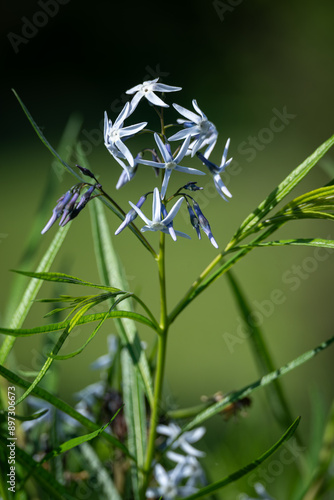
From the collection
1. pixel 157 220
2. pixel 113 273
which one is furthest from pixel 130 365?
pixel 157 220

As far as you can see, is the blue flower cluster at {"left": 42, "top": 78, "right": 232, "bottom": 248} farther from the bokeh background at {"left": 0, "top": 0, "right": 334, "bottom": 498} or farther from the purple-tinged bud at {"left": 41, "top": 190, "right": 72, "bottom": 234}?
the bokeh background at {"left": 0, "top": 0, "right": 334, "bottom": 498}

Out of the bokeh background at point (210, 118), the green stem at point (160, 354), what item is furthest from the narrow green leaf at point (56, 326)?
the bokeh background at point (210, 118)

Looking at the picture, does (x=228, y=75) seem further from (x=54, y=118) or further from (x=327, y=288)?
(x=327, y=288)

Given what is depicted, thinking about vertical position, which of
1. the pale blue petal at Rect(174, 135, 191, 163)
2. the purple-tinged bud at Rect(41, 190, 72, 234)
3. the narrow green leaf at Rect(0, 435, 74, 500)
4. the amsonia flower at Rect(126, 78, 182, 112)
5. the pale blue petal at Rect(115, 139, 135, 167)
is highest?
the amsonia flower at Rect(126, 78, 182, 112)

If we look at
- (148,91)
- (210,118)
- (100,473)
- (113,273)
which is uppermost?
(210,118)

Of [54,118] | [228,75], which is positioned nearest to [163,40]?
[228,75]

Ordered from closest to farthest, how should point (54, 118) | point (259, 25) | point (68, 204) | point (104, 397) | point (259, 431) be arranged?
point (68, 204) → point (104, 397) → point (259, 431) → point (54, 118) → point (259, 25)

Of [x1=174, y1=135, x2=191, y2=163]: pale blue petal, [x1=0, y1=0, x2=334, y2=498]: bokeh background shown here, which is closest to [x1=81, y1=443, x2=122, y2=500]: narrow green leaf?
[x1=174, y1=135, x2=191, y2=163]: pale blue petal

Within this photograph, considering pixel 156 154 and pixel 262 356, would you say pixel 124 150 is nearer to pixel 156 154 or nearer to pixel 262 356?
pixel 156 154

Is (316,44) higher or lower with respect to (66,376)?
higher
